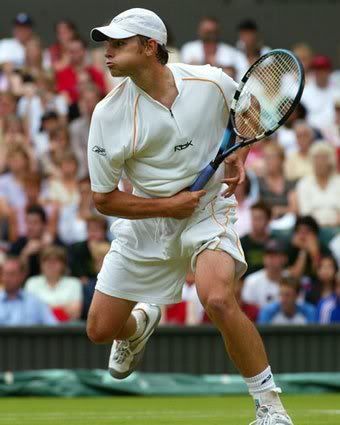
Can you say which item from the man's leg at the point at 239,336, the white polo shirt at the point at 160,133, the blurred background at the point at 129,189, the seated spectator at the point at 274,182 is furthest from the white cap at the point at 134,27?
the seated spectator at the point at 274,182

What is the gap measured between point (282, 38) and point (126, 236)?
10.8 m

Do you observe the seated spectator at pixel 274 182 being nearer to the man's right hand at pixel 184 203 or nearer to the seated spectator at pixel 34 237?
the seated spectator at pixel 34 237

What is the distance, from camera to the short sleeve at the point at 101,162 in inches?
288

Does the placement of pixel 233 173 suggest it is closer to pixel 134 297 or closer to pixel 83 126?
pixel 134 297

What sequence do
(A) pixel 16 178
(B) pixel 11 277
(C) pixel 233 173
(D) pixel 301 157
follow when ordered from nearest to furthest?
(C) pixel 233 173 < (B) pixel 11 277 < (A) pixel 16 178 < (D) pixel 301 157

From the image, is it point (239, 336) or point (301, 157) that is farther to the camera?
point (301, 157)

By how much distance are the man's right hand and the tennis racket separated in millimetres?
78

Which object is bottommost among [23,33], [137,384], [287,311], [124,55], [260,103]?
[137,384]

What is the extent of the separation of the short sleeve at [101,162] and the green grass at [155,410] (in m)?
1.68

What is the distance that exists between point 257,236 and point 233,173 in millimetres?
5685

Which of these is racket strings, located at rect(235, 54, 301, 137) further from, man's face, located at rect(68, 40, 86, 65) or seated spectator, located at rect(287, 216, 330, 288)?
man's face, located at rect(68, 40, 86, 65)

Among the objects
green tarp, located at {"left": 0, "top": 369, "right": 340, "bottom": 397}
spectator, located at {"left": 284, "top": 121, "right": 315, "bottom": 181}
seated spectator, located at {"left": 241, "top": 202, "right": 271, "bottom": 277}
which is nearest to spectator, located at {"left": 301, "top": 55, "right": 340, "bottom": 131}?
spectator, located at {"left": 284, "top": 121, "right": 315, "bottom": 181}

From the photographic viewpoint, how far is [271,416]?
22.7ft

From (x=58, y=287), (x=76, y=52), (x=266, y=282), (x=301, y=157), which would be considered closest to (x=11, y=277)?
(x=58, y=287)
